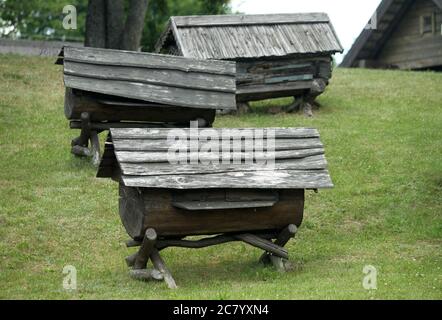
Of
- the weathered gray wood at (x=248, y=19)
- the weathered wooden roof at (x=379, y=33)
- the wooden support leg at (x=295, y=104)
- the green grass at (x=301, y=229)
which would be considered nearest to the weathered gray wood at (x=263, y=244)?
the green grass at (x=301, y=229)

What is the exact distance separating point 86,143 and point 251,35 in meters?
6.57

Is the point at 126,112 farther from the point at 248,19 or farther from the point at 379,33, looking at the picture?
the point at 379,33

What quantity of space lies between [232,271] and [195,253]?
140 centimetres

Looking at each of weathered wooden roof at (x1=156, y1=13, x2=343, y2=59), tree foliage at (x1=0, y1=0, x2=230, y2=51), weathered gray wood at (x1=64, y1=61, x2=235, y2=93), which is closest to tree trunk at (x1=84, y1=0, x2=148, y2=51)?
weathered wooden roof at (x1=156, y1=13, x2=343, y2=59)

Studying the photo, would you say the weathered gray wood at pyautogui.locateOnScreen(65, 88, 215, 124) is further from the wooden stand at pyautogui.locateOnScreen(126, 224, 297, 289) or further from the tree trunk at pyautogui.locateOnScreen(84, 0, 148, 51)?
the tree trunk at pyautogui.locateOnScreen(84, 0, 148, 51)

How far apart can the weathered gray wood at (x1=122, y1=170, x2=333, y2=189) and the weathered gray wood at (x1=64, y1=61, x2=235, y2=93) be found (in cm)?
565

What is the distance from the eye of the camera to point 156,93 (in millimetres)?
18922

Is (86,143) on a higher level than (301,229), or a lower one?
higher

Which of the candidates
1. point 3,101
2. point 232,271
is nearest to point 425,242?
point 232,271

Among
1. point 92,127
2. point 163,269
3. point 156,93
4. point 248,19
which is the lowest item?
point 163,269

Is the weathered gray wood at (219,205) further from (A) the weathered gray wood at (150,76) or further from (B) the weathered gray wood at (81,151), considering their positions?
(B) the weathered gray wood at (81,151)

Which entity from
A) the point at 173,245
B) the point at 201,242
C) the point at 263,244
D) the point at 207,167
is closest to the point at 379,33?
the point at 263,244

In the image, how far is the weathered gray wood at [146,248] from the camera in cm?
1311

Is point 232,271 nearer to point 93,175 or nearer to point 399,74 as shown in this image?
point 93,175
